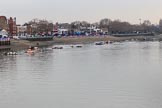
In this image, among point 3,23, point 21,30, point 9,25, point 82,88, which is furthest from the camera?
point 21,30

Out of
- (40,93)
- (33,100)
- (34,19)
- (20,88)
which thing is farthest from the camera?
(34,19)

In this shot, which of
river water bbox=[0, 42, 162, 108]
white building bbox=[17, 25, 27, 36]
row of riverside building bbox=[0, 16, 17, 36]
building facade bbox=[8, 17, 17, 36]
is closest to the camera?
river water bbox=[0, 42, 162, 108]

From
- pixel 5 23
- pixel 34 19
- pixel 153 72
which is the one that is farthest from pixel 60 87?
pixel 34 19

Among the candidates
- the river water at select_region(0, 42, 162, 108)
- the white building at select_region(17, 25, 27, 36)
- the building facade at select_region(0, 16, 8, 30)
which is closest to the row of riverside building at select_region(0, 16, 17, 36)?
the building facade at select_region(0, 16, 8, 30)

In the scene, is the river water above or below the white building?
below

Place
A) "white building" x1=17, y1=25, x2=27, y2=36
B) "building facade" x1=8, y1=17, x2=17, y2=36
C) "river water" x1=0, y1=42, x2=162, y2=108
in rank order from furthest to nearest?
"white building" x1=17, y1=25, x2=27, y2=36 → "building facade" x1=8, y1=17, x2=17, y2=36 → "river water" x1=0, y1=42, x2=162, y2=108

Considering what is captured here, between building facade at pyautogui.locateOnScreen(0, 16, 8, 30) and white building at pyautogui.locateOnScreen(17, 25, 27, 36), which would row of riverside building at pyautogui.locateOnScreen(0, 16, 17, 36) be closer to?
building facade at pyautogui.locateOnScreen(0, 16, 8, 30)

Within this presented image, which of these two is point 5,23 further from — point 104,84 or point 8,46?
point 104,84

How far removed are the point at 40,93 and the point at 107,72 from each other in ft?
44.1

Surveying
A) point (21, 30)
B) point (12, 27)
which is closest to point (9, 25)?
point (12, 27)

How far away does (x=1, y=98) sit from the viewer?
98.7ft

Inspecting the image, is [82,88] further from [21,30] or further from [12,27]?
[21,30]

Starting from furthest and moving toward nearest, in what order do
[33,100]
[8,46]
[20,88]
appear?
1. [8,46]
2. [20,88]
3. [33,100]

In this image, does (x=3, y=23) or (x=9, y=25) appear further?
(x=9, y=25)
